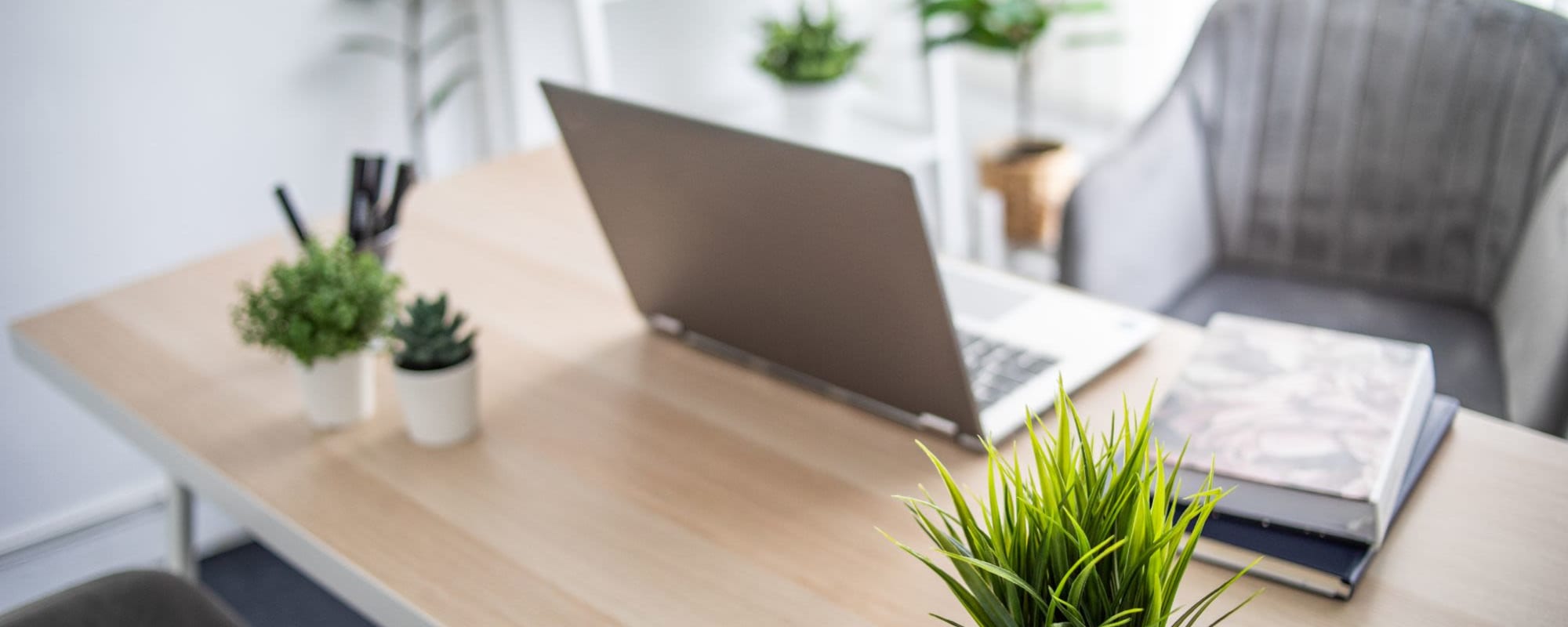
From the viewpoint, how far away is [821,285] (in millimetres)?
1099

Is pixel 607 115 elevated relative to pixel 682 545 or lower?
elevated

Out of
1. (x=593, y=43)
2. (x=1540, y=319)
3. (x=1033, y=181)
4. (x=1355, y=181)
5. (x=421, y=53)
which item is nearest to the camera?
(x=1540, y=319)

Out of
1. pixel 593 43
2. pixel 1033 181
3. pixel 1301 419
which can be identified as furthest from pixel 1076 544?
pixel 1033 181

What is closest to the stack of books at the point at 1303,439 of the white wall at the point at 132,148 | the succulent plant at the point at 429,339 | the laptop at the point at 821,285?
the laptop at the point at 821,285

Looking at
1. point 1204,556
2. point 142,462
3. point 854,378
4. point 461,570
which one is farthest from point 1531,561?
point 142,462

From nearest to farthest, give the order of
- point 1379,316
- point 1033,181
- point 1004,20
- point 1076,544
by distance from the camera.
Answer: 1. point 1076,544
2. point 1379,316
3. point 1004,20
4. point 1033,181

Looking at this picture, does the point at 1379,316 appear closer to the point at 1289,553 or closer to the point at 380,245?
the point at 1289,553

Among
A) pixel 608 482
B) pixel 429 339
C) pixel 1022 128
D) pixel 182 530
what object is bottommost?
pixel 182 530

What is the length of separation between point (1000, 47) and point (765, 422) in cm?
172

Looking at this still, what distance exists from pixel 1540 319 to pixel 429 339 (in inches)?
48.7

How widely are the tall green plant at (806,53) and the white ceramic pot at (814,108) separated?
2 cm

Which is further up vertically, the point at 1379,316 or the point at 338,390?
the point at 338,390

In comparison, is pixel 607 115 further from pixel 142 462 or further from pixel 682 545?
pixel 142 462

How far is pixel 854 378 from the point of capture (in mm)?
1169
